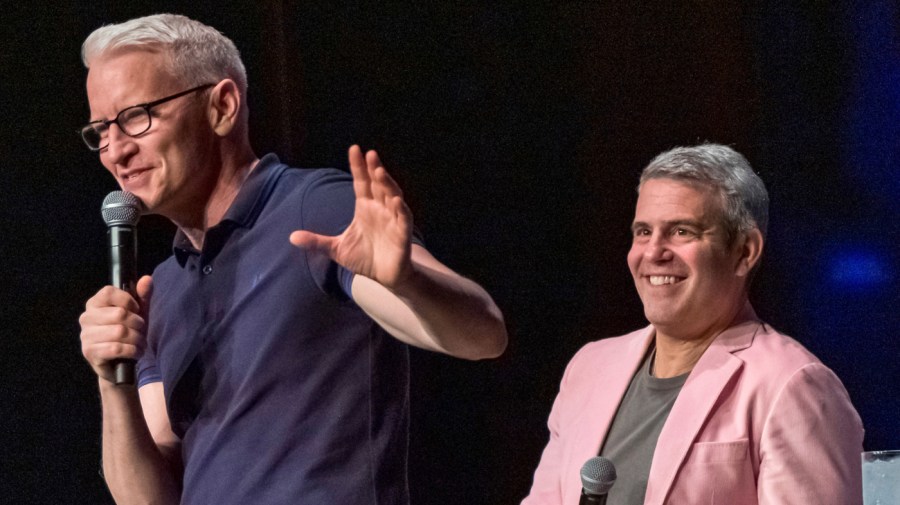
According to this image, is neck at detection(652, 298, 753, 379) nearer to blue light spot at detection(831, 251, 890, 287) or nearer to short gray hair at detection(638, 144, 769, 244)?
short gray hair at detection(638, 144, 769, 244)

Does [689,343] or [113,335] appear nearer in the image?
[113,335]

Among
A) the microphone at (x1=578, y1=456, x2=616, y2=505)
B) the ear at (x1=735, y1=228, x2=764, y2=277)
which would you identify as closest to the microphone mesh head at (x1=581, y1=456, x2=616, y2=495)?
the microphone at (x1=578, y1=456, x2=616, y2=505)

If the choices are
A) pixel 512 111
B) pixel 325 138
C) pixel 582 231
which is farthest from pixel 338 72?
pixel 582 231

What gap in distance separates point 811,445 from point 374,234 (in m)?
1.12

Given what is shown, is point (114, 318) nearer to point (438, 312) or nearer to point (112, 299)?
point (112, 299)

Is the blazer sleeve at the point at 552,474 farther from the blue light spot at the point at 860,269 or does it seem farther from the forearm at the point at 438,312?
the forearm at the point at 438,312

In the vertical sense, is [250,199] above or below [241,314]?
above

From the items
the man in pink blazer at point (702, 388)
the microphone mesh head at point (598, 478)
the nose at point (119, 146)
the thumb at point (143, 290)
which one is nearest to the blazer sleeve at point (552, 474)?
the man in pink blazer at point (702, 388)

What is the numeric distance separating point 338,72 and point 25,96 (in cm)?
83

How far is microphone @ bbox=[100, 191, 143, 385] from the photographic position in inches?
64.7

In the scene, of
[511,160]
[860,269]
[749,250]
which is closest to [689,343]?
[749,250]

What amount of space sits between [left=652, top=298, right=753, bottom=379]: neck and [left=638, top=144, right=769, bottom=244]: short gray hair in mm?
165

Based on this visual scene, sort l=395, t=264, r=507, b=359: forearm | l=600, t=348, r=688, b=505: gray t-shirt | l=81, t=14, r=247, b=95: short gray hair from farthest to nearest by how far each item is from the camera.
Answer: l=600, t=348, r=688, b=505: gray t-shirt < l=81, t=14, r=247, b=95: short gray hair < l=395, t=264, r=507, b=359: forearm

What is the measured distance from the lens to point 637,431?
2279 millimetres
